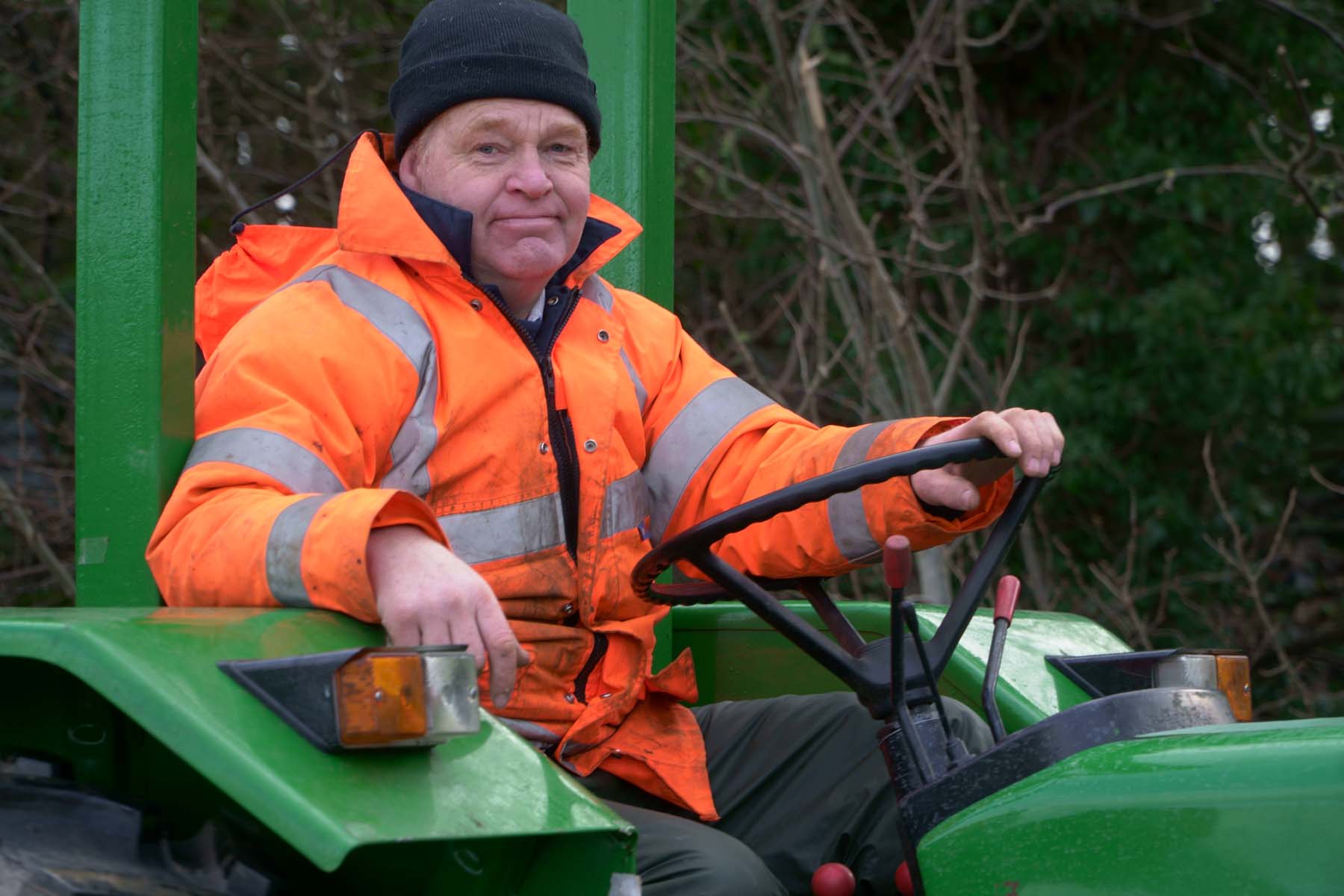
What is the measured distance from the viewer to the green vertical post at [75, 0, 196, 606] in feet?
5.53

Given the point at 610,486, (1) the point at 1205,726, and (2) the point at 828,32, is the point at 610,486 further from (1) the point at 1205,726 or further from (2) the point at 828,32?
(2) the point at 828,32

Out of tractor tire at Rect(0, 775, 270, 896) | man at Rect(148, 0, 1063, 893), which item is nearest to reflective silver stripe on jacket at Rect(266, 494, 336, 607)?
man at Rect(148, 0, 1063, 893)

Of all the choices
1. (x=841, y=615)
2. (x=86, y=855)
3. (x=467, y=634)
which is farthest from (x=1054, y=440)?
(x=86, y=855)

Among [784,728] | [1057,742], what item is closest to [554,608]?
[784,728]

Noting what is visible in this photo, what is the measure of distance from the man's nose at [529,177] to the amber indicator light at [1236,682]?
1.01 meters

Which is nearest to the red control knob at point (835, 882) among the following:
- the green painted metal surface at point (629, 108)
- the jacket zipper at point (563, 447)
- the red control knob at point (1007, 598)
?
the red control knob at point (1007, 598)

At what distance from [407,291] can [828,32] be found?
4.41m

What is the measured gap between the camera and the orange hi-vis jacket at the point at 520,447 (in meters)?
1.78

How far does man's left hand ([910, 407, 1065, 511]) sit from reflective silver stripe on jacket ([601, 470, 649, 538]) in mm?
376

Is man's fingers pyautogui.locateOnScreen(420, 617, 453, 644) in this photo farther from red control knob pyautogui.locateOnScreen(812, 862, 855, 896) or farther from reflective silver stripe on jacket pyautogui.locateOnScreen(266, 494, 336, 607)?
red control knob pyautogui.locateOnScreen(812, 862, 855, 896)

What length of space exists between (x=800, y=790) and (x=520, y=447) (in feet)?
1.80

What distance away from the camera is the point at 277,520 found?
4.89ft

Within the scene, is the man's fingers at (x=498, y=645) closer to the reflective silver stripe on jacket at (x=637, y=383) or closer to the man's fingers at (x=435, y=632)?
the man's fingers at (x=435, y=632)

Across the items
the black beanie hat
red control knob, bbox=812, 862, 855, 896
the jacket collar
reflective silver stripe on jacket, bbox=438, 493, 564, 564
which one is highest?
the black beanie hat
